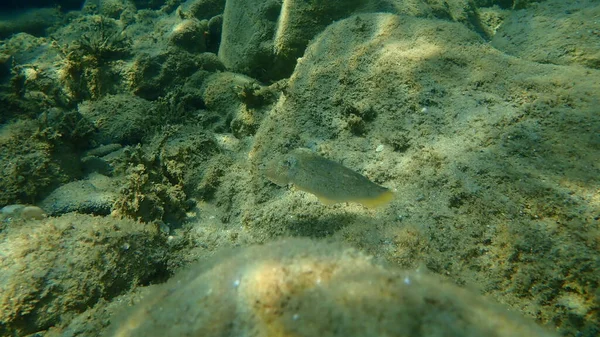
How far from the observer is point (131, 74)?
6.38 metres

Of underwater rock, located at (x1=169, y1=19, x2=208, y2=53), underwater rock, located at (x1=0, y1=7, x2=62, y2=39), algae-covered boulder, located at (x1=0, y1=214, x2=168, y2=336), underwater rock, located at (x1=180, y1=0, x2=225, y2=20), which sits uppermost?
underwater rock, located at (x1=180, y1=0, x2=225, y2=20)

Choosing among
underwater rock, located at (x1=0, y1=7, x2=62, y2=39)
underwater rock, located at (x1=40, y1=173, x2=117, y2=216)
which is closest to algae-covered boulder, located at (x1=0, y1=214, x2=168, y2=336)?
underwater rock, located at (x1=40, y1=173, x2=117, y2=216)

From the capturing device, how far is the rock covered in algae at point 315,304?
3.97 ft

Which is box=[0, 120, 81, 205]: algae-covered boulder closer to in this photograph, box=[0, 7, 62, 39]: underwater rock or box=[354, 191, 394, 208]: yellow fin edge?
box=[354, 191, 394, 208]: yellow fin edge

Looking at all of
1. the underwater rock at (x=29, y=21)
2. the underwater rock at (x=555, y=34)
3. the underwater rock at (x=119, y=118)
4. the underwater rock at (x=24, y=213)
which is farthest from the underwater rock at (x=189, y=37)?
the underwater rock at (x=29, y=21)

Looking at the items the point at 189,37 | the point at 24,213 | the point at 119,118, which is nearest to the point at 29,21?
the point at 189,37

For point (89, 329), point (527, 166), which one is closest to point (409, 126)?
point (527, 166)

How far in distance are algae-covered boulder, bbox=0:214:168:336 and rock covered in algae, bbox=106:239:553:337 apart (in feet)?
3.67

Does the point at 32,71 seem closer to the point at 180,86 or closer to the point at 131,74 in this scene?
the point at 131,74

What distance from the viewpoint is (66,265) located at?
2.52m

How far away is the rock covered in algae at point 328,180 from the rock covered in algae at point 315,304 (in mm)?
869

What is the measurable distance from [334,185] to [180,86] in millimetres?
4970

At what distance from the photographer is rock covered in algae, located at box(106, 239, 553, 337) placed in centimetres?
121

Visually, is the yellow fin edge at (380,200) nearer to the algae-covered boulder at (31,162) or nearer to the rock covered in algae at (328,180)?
the rock covered in algae at (328,180)
